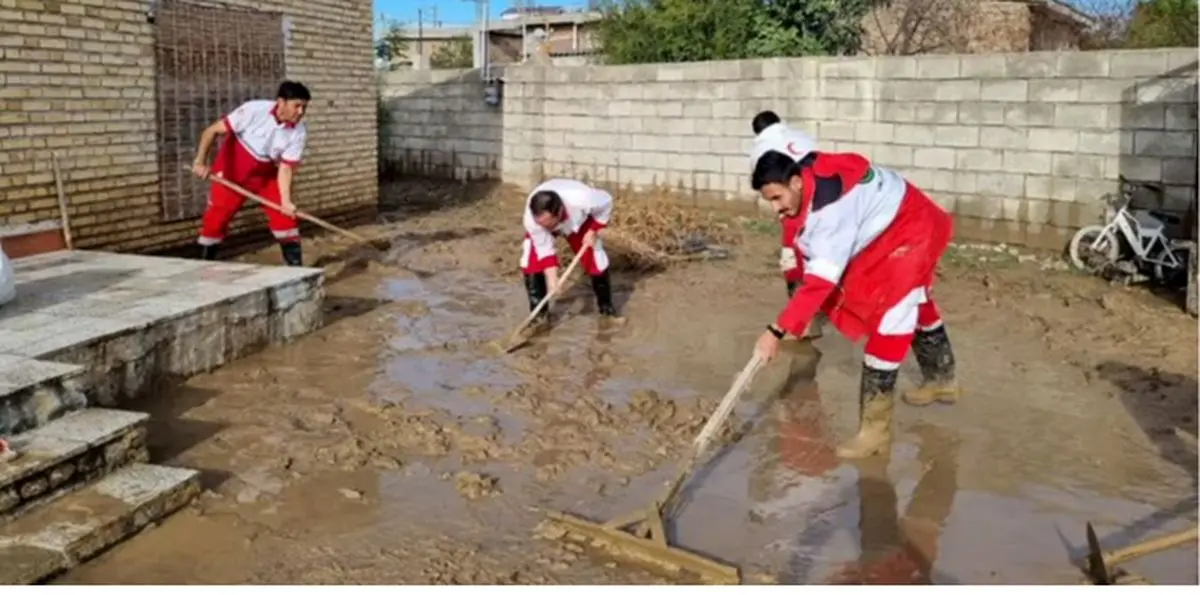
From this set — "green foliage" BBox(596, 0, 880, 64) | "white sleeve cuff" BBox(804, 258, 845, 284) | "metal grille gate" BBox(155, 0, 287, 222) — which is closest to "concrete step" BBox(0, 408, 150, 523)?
"white sleeve cuff" BBox(804, 258, 845, 284)

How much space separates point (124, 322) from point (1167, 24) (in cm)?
1285

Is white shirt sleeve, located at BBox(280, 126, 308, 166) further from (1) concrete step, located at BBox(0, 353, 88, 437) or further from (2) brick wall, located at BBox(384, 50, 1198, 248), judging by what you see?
(2) brick wall, located at BBox(384, 50, 1198, 248)

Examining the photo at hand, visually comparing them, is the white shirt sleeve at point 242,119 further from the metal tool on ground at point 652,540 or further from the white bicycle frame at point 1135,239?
the white bicycle frame at point 1135,239

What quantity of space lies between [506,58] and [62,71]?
19572mm

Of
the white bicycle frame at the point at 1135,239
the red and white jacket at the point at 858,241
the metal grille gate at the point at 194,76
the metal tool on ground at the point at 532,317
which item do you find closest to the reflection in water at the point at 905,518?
the red and white jacket at the point at 858,241

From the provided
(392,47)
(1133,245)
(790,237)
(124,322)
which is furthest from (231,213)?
(392,47)

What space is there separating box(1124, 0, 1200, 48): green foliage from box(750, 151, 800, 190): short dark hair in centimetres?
1013

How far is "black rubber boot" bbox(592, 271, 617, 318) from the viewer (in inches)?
271

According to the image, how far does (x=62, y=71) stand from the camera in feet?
24.1

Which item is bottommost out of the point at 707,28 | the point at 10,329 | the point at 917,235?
the point at 10,329

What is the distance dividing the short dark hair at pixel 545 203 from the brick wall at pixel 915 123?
511cm

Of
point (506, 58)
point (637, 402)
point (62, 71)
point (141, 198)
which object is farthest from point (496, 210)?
point (506, 58)

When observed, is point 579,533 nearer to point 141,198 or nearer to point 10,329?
point 10,329

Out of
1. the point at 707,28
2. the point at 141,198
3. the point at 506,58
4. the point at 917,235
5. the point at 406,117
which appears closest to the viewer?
the point at 917,235
